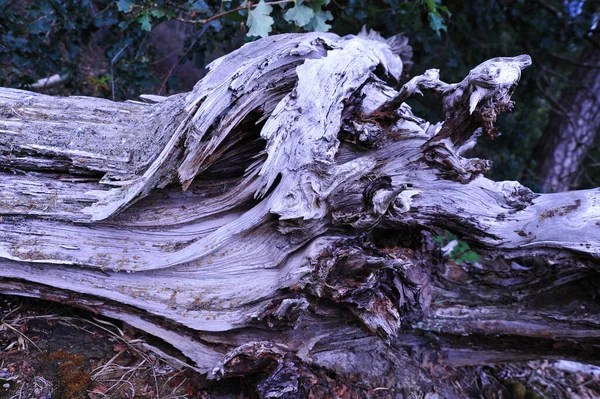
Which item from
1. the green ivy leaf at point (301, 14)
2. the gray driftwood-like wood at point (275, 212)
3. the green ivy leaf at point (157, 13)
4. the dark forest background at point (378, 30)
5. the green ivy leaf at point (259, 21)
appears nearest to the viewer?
the gray driftwood-like wood at point (275, 212)

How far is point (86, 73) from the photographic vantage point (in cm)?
724

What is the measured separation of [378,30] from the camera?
5.80 meters

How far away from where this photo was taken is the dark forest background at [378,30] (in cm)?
424

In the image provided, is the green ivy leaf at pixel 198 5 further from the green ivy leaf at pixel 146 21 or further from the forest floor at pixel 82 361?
the forest floor at pixel 82 361

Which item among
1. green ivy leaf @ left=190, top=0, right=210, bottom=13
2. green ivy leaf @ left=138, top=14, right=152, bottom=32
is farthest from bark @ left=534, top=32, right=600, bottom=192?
green ivy leaf @ left=138, top=14, right=152, bottom=32

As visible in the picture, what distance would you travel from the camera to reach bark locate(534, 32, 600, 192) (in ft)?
22.6

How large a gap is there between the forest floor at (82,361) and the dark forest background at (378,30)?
2.36 metres

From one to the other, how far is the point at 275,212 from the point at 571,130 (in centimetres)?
645

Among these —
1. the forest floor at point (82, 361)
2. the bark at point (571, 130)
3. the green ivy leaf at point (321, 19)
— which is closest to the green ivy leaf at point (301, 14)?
the green ivy leaf at point (321, 19)

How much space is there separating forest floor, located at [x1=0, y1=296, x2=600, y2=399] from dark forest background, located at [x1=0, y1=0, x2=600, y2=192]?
236 cm

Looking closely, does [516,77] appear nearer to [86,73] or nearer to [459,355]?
[459,355]

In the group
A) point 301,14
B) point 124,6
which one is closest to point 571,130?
point 301,14

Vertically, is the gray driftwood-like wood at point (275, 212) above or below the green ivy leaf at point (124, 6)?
below

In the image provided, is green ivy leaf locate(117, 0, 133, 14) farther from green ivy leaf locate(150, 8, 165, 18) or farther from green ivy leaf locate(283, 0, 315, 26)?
green ivy leaf locate(283, 0, 315, 26)
